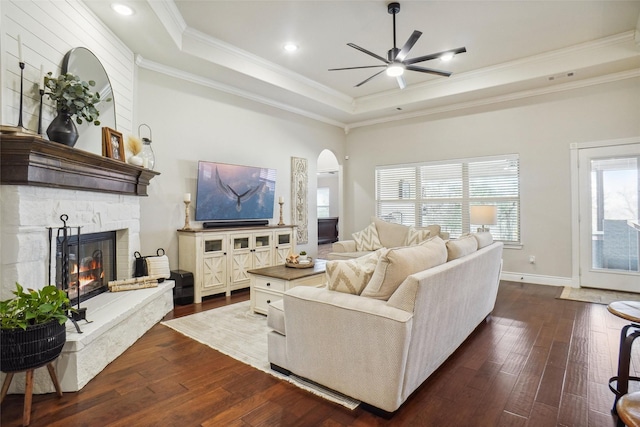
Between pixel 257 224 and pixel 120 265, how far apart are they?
2208mm

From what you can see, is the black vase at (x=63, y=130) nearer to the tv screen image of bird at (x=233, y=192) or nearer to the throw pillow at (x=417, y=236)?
the tv screen image of bird at (x=233, y=192)

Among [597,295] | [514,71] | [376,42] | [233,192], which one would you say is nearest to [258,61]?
[376,42]

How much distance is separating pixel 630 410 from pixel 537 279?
498 centimetres

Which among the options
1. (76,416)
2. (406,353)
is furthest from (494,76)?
(76,416)

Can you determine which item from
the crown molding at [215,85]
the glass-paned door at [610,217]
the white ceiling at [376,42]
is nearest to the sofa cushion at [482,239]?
the white ceiling at [376,42]

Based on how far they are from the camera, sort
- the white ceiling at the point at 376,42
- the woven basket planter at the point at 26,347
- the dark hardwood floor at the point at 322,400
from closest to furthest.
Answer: the woven basket planter at the point at 26,347
the dark hardwood floor at the point at 322,400
the white ceiling at the point at 376,42

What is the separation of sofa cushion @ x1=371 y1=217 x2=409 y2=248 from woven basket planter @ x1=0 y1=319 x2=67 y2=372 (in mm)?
4425

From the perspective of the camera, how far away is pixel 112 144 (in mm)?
3332

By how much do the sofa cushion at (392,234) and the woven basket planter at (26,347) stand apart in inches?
174

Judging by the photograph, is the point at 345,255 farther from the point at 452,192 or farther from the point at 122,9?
the point at 122,9

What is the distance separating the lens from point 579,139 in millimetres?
5039

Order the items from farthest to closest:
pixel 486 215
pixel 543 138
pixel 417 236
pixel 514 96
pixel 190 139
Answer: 1. pixel 514 96
2. pixel 543 138
3. pixel 417 236
4. pixel 486 215
5. pixel 190 139

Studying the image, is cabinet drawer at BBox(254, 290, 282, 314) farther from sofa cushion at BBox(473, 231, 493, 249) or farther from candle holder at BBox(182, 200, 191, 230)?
sofa cushion at BBox(473, 231, 493, 249)

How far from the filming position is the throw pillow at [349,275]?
217 cm
